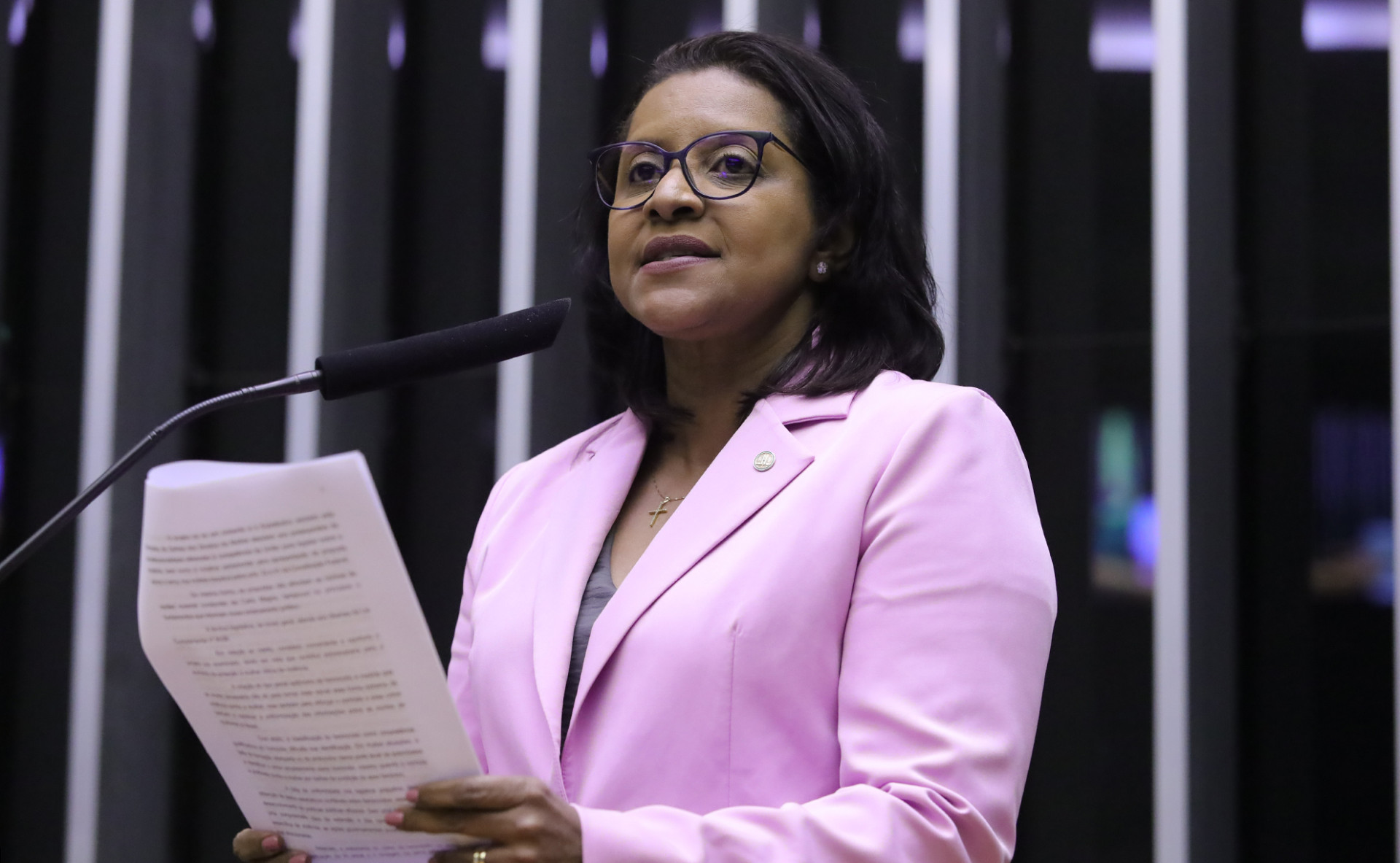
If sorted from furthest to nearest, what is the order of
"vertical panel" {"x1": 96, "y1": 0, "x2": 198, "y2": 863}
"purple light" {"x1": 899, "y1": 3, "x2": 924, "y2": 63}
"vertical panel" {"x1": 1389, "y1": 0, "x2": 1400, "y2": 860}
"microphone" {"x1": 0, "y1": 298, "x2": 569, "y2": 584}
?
"vertical panel" {"x1": 96, "y1": 0, "x2": 198, "y2": 863} < "purple light" {"x1": 899, "y1": 3, "x2": 924, "y2": 63} < "vertical panel" {"x1": 1389, "y1": 0, "x2": 1400, "y2": 860} < "microphone" {"x1": 0, "y1": 298, "x2": 569, "y2": 584}

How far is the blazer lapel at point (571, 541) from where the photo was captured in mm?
1261

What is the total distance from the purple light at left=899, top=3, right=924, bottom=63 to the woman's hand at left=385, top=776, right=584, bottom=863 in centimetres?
250

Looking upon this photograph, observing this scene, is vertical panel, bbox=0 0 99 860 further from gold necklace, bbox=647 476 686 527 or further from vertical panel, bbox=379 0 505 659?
gold necklace, bbox=647 476 686 527

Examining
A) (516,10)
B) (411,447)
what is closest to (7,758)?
(411,447)

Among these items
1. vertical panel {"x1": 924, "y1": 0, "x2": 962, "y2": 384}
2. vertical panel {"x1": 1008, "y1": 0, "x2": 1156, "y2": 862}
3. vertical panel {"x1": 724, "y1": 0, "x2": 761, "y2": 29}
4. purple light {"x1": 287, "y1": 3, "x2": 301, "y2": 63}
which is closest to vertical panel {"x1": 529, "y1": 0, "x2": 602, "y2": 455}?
vertical panel {"x1": 724, "y1": 0, "x2": 761, "y2": 29}

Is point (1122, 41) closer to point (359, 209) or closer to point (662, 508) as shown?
point (359, 209)

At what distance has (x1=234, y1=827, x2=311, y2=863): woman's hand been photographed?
108 cm

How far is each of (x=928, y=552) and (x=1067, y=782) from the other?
1.92 metres

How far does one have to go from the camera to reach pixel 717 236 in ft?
4.58

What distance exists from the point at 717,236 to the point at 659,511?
0.31 metres

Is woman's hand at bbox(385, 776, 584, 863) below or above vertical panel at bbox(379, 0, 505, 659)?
below

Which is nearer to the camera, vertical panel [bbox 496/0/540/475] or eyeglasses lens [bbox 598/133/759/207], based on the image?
eyeglasses lens [bbox 598/133/759/207]

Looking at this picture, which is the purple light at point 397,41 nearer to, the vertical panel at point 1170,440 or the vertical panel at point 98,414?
the vertical panel at point 98,414

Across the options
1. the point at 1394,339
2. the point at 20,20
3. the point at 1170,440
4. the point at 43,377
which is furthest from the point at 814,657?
the point at 20,20
